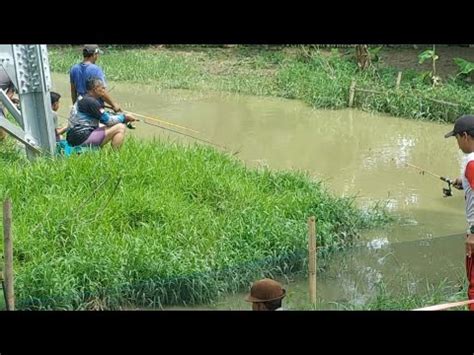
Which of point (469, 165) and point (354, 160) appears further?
point (354, 160)

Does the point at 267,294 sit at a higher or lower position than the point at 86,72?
lower

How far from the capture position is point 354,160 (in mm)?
9219

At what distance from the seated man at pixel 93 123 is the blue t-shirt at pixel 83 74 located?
0.14ft

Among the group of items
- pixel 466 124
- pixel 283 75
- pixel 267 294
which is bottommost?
pixel 283 75

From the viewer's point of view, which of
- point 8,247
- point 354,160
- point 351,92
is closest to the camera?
point 8,247

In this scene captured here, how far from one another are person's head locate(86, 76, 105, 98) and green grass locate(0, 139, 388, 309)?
22.4 inches

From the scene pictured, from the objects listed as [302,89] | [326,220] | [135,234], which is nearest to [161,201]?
[135,234]

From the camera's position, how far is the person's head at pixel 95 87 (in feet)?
24.3

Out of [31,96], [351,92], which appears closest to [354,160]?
[351,92]

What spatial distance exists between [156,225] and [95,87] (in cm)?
220

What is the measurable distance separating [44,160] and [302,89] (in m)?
6.94

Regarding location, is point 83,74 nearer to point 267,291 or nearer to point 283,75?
point 267,291

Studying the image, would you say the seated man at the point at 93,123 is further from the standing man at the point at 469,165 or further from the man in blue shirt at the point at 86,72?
the standing man at the point at 469,165

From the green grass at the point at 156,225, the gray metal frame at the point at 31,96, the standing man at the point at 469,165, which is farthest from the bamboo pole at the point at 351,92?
the standing man at the point at 469,165
